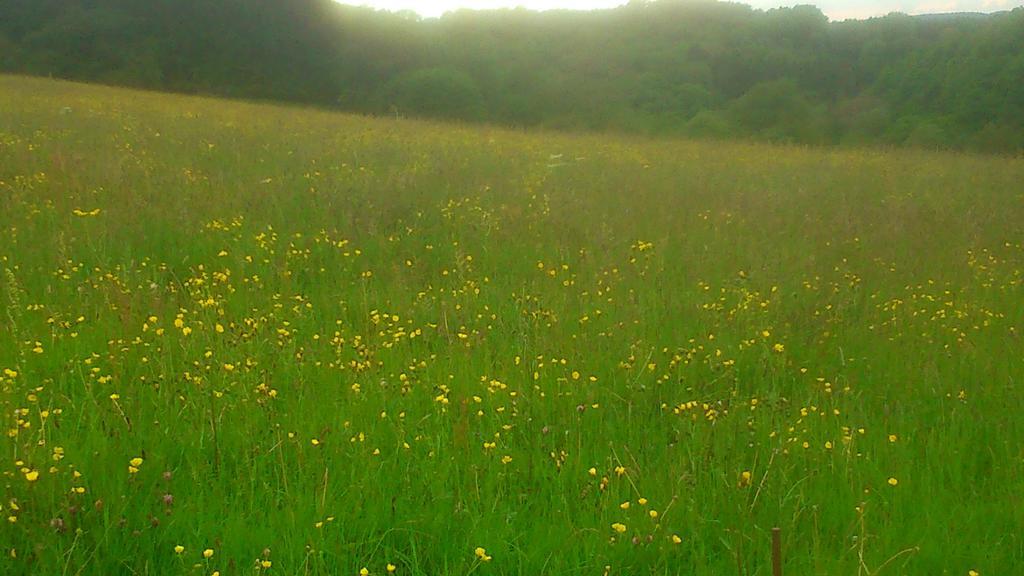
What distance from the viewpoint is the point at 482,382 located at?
3.59 metres

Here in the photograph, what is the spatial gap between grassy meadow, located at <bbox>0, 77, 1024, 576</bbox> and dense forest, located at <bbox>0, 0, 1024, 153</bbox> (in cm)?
2336

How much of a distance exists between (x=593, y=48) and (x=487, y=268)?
4130 centimetres

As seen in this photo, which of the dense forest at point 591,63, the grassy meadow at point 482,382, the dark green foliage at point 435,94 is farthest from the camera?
the dark green foliage at point 435,94

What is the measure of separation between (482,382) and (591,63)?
41.4 meters

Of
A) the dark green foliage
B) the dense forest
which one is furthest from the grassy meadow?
the dark green foliage

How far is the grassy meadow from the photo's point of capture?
243 centimetres

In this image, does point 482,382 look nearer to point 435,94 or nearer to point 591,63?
point 435,94

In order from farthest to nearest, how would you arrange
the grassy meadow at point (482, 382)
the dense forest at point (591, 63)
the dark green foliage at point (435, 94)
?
the dark green foliage at point (435, 94), the dense forest at point (591, 63), the grassy meadow at point (482, 382)

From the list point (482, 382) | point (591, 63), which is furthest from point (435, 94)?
point (482, 382)

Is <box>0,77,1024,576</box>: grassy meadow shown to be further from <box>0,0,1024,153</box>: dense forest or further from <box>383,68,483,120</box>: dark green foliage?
<box>383,68,483,120</box>: dark green foliage

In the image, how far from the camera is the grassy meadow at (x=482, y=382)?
95.6 inches

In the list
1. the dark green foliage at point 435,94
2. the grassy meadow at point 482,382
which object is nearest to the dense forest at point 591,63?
the dark green foliage at point 435,94

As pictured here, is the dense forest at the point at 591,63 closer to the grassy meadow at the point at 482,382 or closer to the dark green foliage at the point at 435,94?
the dark green foliage at the point at 435,94

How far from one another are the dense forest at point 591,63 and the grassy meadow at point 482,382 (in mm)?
23358
